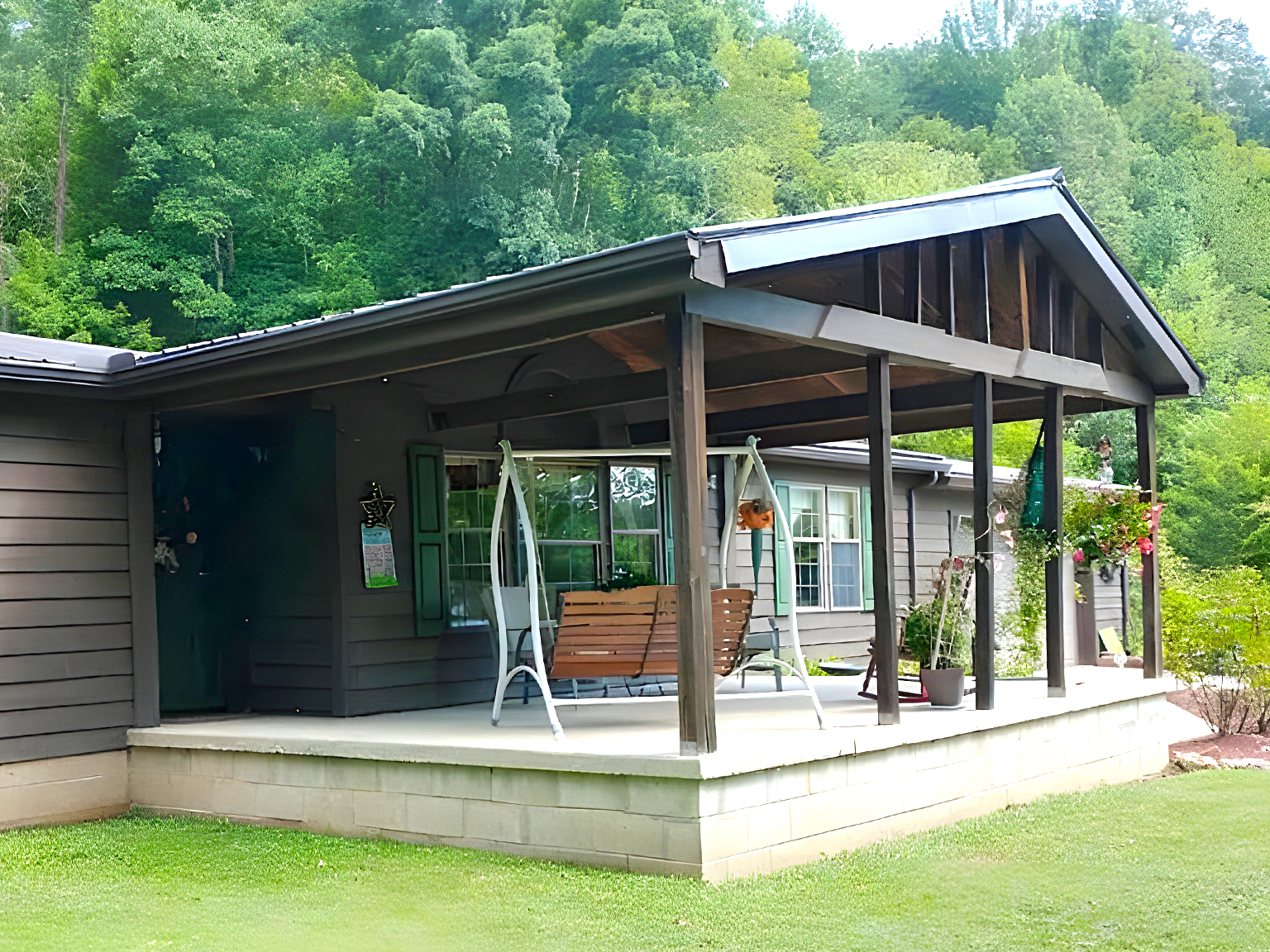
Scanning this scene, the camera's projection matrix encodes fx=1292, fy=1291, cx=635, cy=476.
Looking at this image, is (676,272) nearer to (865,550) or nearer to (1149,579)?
(1149,579)

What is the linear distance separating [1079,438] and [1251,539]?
6.71 m

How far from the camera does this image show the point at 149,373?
6.91 meters

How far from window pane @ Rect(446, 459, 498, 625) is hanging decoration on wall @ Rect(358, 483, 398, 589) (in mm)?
513

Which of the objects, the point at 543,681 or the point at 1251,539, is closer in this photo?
the point at 543,681

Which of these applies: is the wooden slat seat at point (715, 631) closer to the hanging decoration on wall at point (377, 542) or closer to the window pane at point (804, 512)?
the hanging decoration on wall at point (377, 542)

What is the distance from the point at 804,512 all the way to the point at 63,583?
7.30 meters

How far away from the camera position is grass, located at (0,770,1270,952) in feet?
14.8

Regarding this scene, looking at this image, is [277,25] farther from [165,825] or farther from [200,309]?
[165,825]

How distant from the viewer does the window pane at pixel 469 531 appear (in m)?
8.41

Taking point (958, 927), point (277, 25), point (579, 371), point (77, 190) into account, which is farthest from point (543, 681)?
point (277, 25)

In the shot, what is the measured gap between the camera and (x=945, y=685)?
7.10 meters

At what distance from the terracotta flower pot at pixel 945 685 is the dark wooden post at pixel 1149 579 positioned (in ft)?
7.46

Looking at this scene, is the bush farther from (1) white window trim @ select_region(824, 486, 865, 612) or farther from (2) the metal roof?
(1) white window trim @ select_region(824, 486, 865, 612)

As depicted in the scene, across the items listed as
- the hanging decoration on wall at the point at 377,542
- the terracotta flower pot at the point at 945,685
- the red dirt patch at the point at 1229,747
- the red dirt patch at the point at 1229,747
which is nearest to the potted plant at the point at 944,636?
the terracotta flower pot at the point at 945,685
